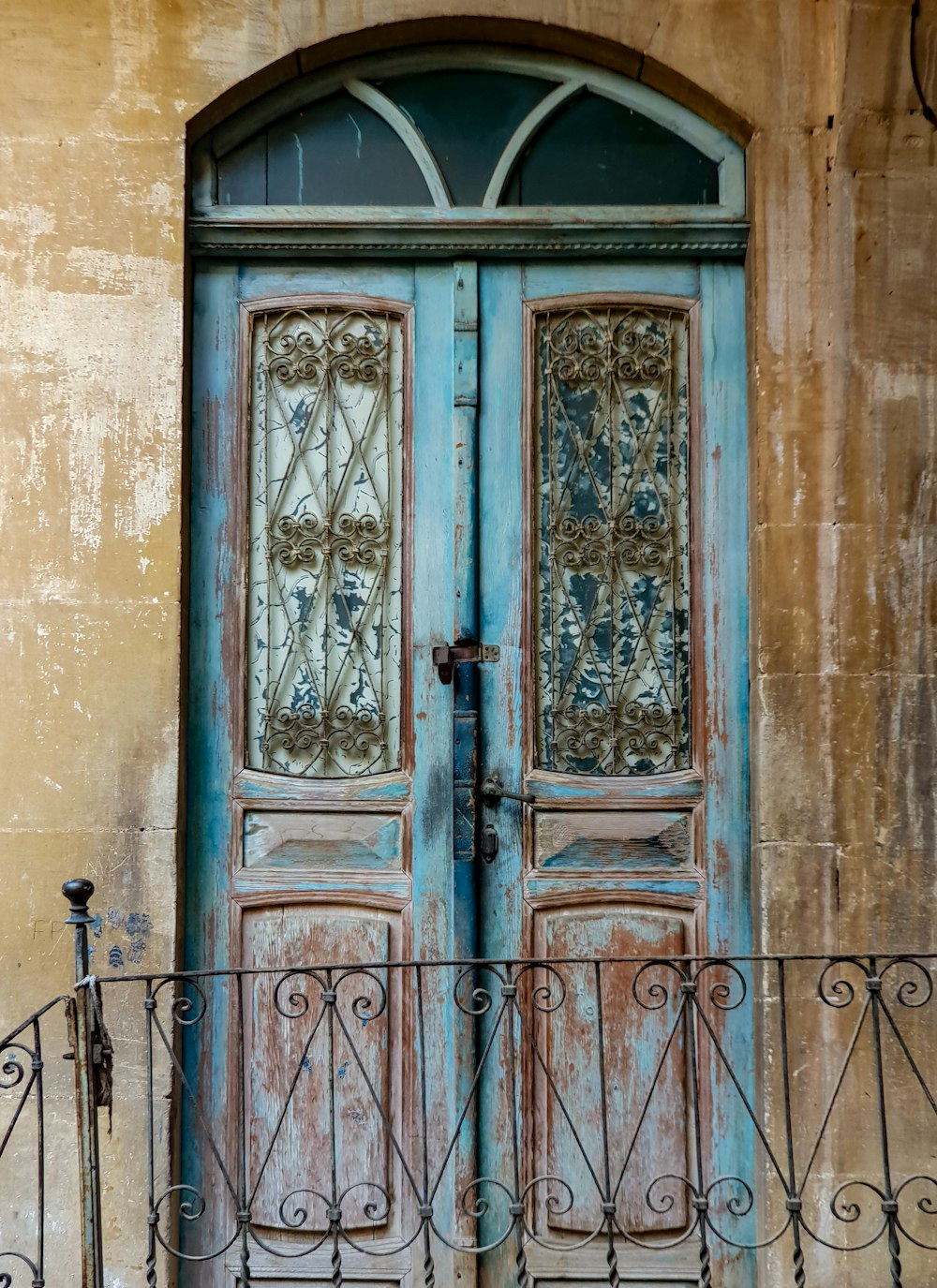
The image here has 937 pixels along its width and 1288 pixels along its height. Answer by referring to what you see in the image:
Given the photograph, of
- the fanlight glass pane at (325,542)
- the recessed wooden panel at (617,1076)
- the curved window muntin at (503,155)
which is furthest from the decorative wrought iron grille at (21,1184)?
the curved window muntin at (503,155)

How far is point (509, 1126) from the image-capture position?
12.2ft

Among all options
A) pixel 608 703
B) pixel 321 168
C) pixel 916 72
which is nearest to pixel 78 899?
pixel 608 703

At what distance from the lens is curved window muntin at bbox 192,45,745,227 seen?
3.92m

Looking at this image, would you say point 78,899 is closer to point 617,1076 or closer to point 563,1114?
point 563,1114

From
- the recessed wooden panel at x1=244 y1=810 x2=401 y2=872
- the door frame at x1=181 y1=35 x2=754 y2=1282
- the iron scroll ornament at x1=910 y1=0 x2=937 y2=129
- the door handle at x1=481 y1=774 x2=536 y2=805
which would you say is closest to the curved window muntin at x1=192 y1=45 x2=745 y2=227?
the door frame at x1=181 y1=35 x2=754 y2=1282

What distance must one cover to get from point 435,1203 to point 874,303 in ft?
10.0

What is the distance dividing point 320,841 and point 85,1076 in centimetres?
106

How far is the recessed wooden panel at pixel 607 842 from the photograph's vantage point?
12.5ft

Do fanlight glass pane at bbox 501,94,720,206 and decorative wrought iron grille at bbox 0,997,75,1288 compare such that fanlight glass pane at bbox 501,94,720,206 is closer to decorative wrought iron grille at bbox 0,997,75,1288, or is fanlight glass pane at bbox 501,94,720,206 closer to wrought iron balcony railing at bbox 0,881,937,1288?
wrought iron balcony railing at bbox 0,881,937,1288

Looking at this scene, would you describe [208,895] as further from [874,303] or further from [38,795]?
[874,303]

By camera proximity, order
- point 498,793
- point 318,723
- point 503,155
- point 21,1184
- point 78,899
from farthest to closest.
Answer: point 503,155
point 318,723
point 498,793
point 21,1184
point 78,899

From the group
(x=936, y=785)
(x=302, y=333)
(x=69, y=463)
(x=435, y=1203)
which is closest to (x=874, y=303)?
(x=936, y=785)

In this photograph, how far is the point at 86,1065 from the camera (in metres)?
2.99

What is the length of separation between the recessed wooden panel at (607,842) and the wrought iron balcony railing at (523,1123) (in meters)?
0.32
